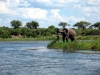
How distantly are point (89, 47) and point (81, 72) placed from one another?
18.2 metres

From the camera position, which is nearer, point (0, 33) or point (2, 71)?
point (2, 71)

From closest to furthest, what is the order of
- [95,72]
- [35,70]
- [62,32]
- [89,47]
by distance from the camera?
[95,72] < [35,70] < [89,47] < [62,32]

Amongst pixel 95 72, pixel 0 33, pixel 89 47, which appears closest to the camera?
pixel 95 72

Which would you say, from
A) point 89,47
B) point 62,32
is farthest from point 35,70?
point 62,32

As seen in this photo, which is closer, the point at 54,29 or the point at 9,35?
the point at 9,35

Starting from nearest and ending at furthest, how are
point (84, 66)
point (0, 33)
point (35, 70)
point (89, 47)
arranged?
1. point (35, 70)
2. point (84, 66)
3. point (89, 47)
4. point (0, 33)

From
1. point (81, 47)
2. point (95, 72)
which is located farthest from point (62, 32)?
point (95, 72)

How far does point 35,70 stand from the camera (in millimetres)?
21766

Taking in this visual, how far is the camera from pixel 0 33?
10431cm

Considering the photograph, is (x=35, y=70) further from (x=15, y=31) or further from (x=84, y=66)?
(x=15, y=31)

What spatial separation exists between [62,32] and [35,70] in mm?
27759

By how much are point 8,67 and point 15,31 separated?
301ft

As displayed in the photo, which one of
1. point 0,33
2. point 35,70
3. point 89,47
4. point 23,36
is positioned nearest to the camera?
point 35,70

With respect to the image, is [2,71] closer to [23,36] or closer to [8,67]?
[8,67]
